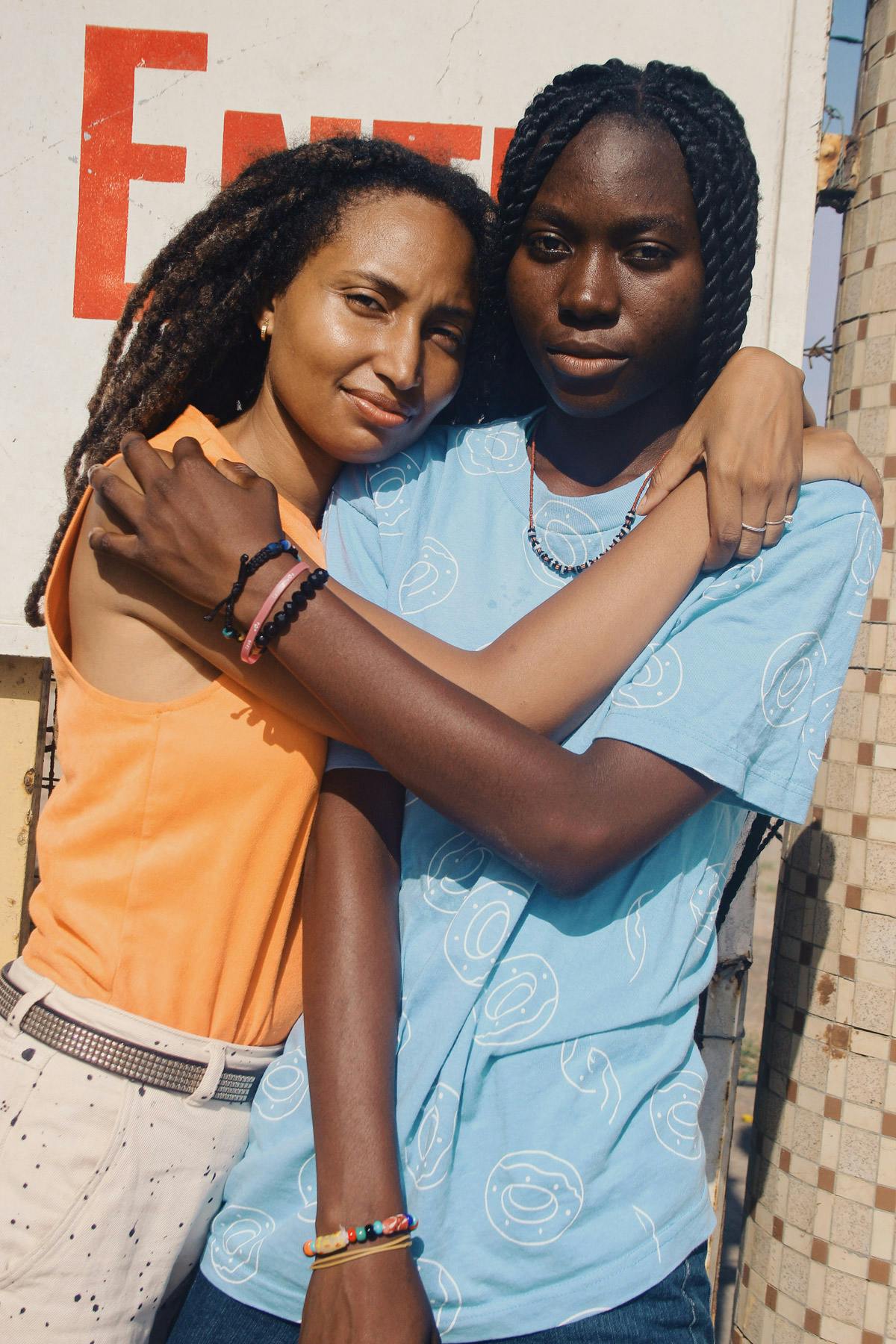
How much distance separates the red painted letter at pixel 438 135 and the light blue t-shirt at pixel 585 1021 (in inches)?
45.5

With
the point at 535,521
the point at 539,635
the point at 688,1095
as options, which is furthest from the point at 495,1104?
the point at 535,521

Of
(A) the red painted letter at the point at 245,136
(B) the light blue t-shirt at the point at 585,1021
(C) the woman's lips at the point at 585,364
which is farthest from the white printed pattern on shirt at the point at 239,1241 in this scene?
(A) the red painted letter at the point at 245,136

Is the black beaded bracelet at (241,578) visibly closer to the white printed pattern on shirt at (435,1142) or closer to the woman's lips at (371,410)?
the woman's lips at (371,410)

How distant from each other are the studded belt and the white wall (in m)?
0.99

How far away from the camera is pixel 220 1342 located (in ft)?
4.47

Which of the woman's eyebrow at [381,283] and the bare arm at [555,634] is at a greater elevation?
the woman's eyebrow at [381,283]

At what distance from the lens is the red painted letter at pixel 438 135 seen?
214 cm

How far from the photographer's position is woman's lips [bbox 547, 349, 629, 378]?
4.93 ft

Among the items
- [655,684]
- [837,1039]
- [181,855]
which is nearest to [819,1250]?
[837,1039]

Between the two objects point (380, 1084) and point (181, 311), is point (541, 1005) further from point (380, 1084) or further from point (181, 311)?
point (181, 311)

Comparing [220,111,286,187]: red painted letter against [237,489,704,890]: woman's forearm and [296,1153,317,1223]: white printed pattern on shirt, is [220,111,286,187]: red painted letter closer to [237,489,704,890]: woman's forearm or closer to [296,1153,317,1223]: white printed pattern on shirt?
[237,489,704,890]: woman's forearm

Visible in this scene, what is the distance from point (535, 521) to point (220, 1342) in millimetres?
1149

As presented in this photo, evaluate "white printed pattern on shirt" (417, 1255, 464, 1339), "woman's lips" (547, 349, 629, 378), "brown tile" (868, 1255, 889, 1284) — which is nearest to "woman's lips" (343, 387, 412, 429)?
"woman's lips" (547, 349, 629, 378)

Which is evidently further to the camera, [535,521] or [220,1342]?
[535,521]
